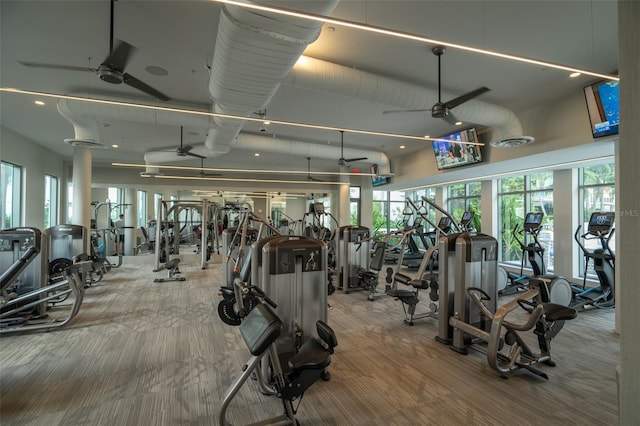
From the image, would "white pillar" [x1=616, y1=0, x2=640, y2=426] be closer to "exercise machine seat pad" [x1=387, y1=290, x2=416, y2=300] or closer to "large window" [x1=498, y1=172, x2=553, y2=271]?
"exercise machine seat pad" [x1=387, y1=290, x2=416, y2=300]

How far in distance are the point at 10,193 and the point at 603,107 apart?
12135 millimetres

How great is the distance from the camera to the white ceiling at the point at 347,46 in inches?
123

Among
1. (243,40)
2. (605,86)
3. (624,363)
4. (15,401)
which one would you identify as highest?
(605,86)

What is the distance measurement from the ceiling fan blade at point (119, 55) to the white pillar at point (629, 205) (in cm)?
357

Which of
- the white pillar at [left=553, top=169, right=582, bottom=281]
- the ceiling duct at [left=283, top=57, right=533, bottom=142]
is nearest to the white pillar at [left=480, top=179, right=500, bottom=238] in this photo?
the white pillar at [left=553, top=169, right=582, bottom=281]

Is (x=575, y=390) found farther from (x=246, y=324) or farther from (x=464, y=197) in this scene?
(x=464, y=197)

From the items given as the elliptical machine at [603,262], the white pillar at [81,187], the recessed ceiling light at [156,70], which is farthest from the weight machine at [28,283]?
the elliptical machine at [603,262]

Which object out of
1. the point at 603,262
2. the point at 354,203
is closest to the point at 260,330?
the point at 603,262

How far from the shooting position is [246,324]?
201cm

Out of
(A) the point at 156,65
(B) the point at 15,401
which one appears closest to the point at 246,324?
(B) the point at 15,401

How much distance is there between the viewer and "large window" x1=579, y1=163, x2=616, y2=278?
6.59 metres

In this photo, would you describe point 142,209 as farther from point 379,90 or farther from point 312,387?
point 312,387

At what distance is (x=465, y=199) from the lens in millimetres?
10445

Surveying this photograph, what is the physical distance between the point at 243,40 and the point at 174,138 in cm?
644
